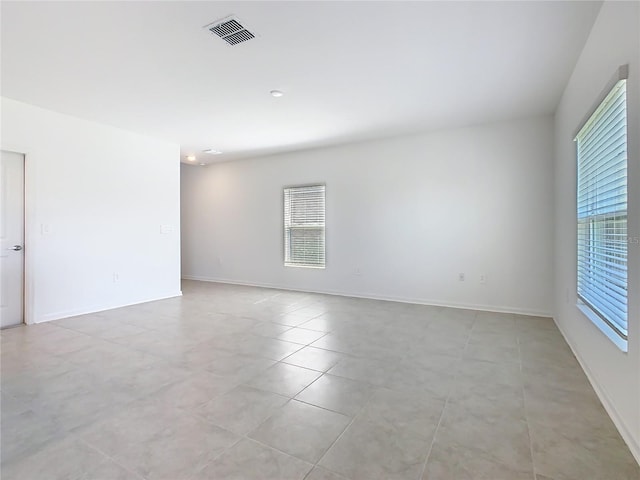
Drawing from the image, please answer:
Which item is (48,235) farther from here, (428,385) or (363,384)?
(428,385)

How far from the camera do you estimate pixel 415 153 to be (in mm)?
5098

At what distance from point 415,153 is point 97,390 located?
4.77 metres

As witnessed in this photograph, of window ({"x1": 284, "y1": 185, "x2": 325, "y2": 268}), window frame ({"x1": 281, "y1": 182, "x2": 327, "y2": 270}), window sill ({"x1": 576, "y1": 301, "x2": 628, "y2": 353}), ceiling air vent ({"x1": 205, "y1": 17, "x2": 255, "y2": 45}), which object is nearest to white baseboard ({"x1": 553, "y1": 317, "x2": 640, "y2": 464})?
window sill ({"x1": 576, "y1": 301, "x2": 628, "y2": 353})

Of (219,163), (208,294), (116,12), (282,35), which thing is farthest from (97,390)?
(219,163)

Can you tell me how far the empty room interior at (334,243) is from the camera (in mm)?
1771

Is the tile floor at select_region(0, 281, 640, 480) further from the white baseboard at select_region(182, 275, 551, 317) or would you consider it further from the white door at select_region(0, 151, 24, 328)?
the white baseboard at select_region(182, 275, 551, 317)

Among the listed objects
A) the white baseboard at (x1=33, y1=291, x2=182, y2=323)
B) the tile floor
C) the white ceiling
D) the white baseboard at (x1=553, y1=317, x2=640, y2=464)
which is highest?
the white ceiling

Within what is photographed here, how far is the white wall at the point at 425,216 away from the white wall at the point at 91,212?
1726mm

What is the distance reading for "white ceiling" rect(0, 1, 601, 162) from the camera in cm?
227

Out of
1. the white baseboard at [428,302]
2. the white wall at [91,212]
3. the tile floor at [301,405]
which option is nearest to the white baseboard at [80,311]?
the white wall at [91,212]

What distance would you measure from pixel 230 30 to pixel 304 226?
3.99 m

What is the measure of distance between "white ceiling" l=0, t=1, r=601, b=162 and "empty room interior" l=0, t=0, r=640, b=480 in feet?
0.09

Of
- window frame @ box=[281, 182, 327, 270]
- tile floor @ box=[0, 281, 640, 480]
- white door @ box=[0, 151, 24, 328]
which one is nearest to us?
tile floor @ box=[0, 281, 640, 480]

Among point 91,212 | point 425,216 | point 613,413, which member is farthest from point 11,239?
point 613,413
